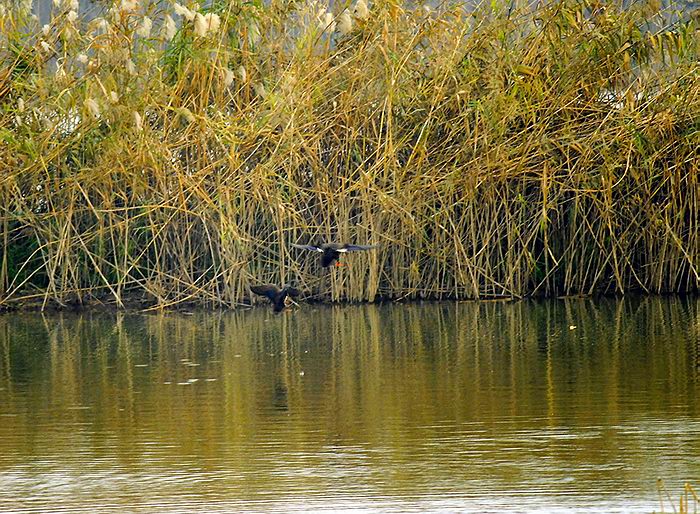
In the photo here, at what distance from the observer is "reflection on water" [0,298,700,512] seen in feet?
22.4

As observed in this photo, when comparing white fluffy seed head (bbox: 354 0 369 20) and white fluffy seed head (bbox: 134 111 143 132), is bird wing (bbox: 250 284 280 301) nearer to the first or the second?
white fluffy seed head (bbox: 134 111 143 132)

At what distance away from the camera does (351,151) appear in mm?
15836

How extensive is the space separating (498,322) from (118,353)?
11.5 feet

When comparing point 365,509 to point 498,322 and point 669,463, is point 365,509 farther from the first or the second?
point 498,322

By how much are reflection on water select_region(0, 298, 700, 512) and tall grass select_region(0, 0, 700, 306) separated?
0.96 metres

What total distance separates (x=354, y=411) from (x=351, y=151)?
22.8 feet

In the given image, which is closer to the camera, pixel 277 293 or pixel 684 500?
pixel 684 500

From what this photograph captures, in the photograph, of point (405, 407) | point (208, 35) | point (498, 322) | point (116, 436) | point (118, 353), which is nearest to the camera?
point (116, 436)

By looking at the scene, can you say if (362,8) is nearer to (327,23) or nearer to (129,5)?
(327,23)

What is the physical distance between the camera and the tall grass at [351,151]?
1519cm

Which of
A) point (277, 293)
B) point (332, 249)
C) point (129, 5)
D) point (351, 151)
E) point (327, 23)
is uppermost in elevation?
point (129, 5)

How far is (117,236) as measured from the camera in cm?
1596

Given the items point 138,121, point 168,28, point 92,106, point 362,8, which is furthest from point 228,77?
point 362,8

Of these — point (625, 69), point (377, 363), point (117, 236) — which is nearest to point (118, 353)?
point (377, 363)
